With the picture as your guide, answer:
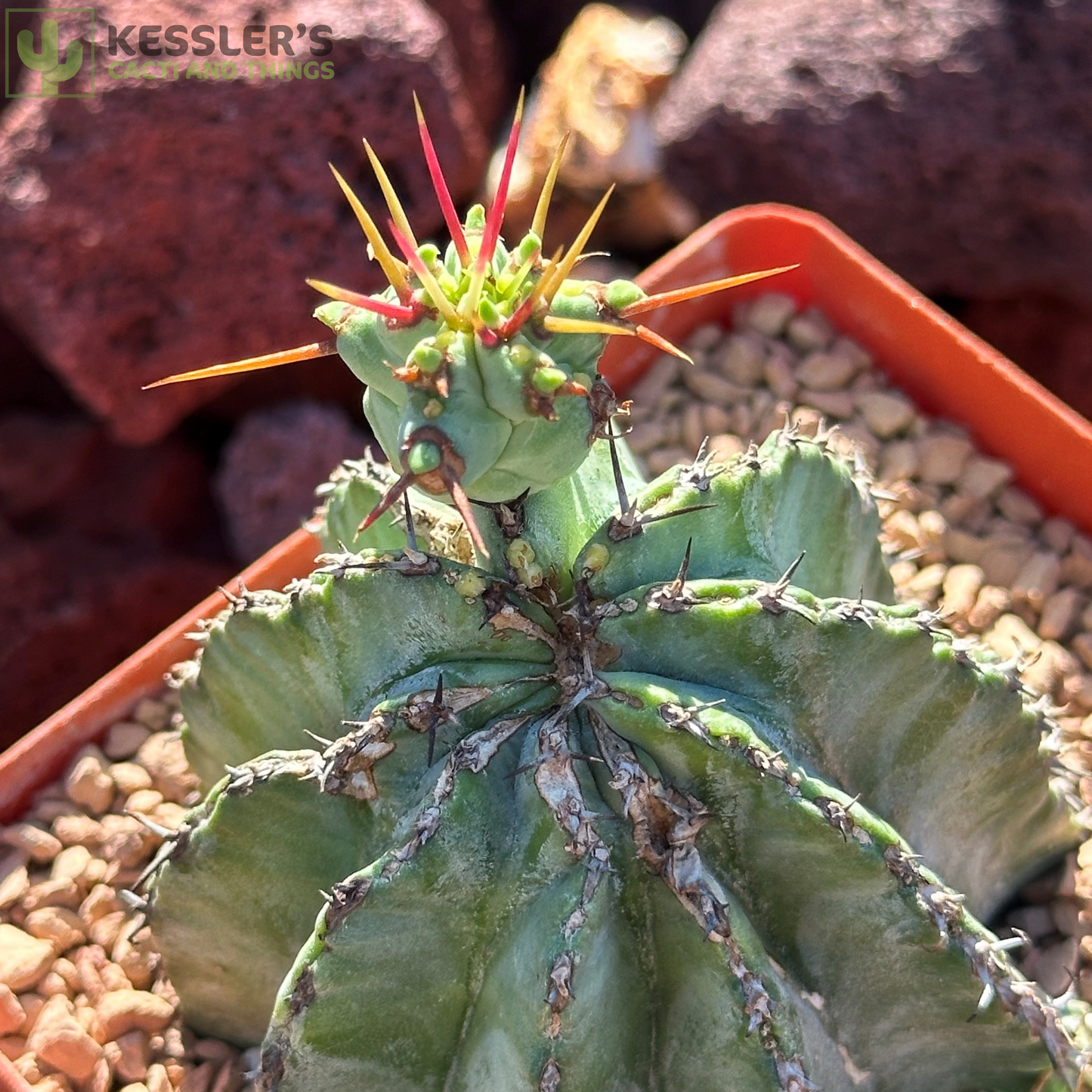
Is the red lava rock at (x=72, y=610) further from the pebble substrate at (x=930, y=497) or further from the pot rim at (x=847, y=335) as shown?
the pebble substrate at (x=930, y=497)

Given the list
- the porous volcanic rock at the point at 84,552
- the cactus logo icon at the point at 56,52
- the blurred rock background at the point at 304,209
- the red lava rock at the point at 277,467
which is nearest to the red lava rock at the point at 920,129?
the blurred rock background at the point at 304,209

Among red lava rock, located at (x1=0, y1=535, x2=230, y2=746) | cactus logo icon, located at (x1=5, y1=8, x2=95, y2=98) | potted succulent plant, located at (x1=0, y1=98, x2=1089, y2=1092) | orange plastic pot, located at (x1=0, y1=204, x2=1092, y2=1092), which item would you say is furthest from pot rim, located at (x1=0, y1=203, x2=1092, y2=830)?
cactus logo icon, located at (x1=5, y1=8, x2=95, y2=98)

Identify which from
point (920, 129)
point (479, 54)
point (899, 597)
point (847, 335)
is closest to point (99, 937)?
point (899, 597)

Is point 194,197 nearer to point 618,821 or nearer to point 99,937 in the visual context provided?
point 99,937

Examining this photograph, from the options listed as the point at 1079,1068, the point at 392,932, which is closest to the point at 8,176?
the point at 392,932

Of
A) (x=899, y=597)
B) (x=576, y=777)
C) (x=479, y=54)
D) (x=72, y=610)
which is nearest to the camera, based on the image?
(x=576, y=777)

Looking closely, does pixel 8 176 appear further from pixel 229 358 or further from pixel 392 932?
pixel 392 932
